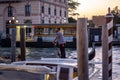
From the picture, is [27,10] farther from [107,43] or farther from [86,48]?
[86,48]

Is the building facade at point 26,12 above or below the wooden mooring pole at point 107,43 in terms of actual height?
above

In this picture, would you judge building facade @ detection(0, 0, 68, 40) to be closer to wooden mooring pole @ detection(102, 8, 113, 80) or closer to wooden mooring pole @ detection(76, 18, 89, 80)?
wooden mooring pole @ detection(102, 8, 113, 80)

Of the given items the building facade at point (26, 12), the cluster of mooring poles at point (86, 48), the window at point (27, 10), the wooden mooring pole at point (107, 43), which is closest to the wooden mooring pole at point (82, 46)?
the cluster of mooring poles at point (86, 48)

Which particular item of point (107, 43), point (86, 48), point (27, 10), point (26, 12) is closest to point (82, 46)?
point (86, 48)

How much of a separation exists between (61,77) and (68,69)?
42cm

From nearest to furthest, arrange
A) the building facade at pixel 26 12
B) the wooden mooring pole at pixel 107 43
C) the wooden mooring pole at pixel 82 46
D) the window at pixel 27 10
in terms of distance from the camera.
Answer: the wooden mooring pole at pixel 82 46
the wooden mooring pole at pixel 107 43
the building facade at pixel 26 12
the window at pixel 27 10

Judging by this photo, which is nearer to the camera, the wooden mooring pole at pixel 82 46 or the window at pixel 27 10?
the wooden mooring pole at pixel 82 46

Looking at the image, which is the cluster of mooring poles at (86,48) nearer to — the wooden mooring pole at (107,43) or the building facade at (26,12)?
the wooden mooring pole at (107,43)

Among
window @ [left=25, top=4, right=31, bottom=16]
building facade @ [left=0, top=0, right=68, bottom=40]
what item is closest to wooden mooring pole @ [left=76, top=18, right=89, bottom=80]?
building facade @ [left=0, top=0, right=68, bottom=40]

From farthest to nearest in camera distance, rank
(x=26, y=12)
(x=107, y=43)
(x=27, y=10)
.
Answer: (x=27, y=10), (x=26, y=12), (x=107, y=43)

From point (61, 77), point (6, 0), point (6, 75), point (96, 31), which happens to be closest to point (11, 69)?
point (6, 75)

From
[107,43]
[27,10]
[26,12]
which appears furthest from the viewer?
[27,10]

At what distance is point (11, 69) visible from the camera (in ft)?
24.4

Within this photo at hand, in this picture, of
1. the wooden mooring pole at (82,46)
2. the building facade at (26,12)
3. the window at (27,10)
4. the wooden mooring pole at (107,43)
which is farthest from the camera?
the window at (27,10)
